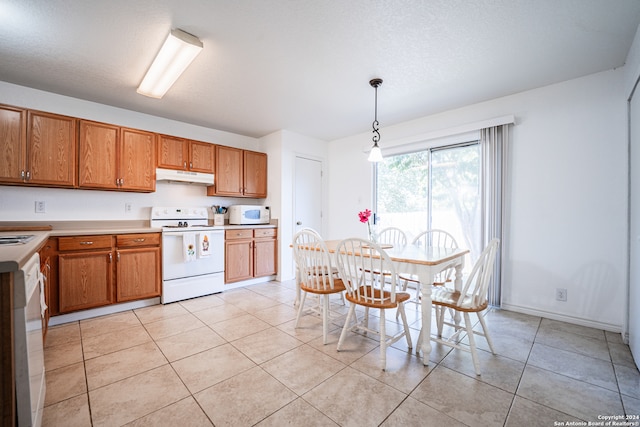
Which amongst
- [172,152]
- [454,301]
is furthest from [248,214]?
[454,301]

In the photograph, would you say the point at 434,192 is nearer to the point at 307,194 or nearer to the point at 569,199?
the point at 569,199

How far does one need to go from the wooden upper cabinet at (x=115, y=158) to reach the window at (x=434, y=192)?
331cm

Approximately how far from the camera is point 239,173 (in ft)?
13.9

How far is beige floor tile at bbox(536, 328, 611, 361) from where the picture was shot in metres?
2.09

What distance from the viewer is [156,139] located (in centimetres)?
346

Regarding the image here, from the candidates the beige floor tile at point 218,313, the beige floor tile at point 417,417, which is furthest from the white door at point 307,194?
the beige floor tile at point 417,417

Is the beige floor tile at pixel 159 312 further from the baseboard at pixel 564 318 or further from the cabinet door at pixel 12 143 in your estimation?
the baseboard at pixel 564 318

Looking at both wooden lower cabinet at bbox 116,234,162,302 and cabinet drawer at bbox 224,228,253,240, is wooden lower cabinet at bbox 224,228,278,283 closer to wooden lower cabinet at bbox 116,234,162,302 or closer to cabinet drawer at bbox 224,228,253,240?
cabinet drawer at bbox 224,228,253,240

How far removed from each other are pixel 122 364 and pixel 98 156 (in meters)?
2.34

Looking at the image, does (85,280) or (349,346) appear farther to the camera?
(85,280)

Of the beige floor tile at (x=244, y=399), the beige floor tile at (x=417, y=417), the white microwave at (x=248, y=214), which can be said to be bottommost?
the beige floor tile at (x=244, y=399)

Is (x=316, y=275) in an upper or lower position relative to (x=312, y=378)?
upper

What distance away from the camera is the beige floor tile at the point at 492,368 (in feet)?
5.67

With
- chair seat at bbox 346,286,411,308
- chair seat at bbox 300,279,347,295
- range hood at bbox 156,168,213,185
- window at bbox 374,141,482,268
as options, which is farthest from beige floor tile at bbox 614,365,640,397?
range hood at bbox 156,168,213,185
